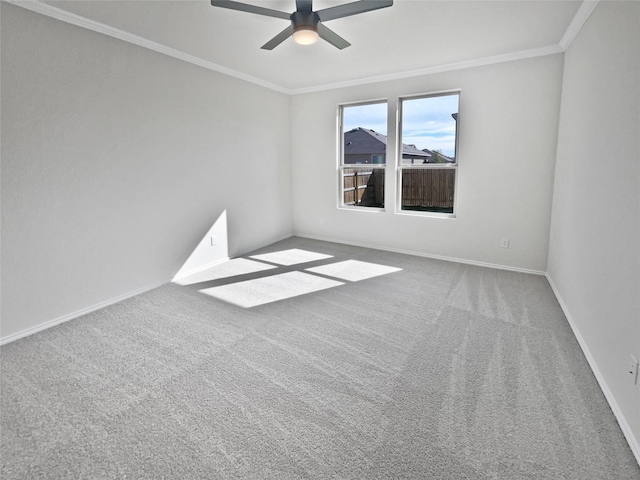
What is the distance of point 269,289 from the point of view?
11.8 ft

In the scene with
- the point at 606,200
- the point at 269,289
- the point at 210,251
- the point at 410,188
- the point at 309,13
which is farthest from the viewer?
the point at 410,188

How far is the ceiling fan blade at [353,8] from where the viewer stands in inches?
86.5

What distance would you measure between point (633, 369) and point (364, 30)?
3106 millimetres

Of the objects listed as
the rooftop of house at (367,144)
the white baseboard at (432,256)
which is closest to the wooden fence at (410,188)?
the rooftop of house at (367,144)

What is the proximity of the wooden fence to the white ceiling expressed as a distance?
1.37 m

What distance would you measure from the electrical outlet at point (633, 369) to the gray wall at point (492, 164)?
8.47ft

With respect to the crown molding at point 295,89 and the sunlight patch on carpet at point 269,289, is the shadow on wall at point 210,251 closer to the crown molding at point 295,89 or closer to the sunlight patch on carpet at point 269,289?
the sunlight patch on carpet at point 269,289

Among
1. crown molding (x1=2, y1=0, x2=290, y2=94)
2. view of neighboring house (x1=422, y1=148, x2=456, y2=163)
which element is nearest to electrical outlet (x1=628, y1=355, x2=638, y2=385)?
view of neighboring house (x1=422, y1=148, x2=456, y2=163)

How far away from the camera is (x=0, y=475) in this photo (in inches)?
57.6

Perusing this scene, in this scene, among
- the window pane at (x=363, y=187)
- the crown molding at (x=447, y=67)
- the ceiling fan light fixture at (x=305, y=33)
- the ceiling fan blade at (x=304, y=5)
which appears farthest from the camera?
the window pane at (x=363, y=187)

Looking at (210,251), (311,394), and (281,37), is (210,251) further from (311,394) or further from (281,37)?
(311,394)

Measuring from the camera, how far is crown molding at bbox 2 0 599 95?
2590 mm

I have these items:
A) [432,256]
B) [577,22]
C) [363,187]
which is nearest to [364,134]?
[363,187]

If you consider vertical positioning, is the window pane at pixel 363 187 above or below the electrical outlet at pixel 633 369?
above
